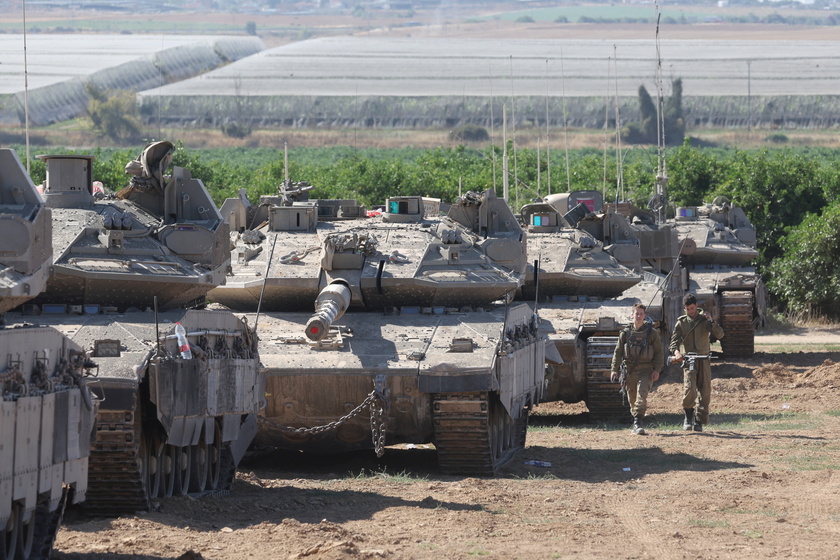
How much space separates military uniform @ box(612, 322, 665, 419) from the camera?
18016mm

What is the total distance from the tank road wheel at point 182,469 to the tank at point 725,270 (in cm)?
1528

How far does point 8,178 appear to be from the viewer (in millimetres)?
10531

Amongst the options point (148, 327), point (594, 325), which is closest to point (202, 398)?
point (148, 327)

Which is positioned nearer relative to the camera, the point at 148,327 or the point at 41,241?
the point at 41,241

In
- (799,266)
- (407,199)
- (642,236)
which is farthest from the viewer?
(799,266)

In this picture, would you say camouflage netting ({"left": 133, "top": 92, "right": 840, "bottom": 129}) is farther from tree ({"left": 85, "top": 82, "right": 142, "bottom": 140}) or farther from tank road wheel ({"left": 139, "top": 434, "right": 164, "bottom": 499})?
tank road wheel ({"left": 139, "top": 434, "right": 164, "bottom": 499})

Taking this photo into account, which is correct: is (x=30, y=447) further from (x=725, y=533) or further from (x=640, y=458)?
(x=640, y=458)

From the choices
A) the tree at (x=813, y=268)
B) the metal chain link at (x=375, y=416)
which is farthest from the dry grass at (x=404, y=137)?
the metal chain link at (x=375, y=416)

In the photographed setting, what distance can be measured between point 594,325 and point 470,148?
38624 millimetres

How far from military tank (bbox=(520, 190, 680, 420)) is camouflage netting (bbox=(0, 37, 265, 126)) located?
29105 millimetres

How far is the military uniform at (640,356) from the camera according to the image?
18016 mm

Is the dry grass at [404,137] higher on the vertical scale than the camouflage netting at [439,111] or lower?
lower

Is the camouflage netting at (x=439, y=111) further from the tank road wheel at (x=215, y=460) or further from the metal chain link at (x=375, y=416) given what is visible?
the tank road wheel at (x=215, y=460)

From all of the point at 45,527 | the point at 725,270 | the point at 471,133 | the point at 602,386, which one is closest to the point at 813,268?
the point at 725,270
